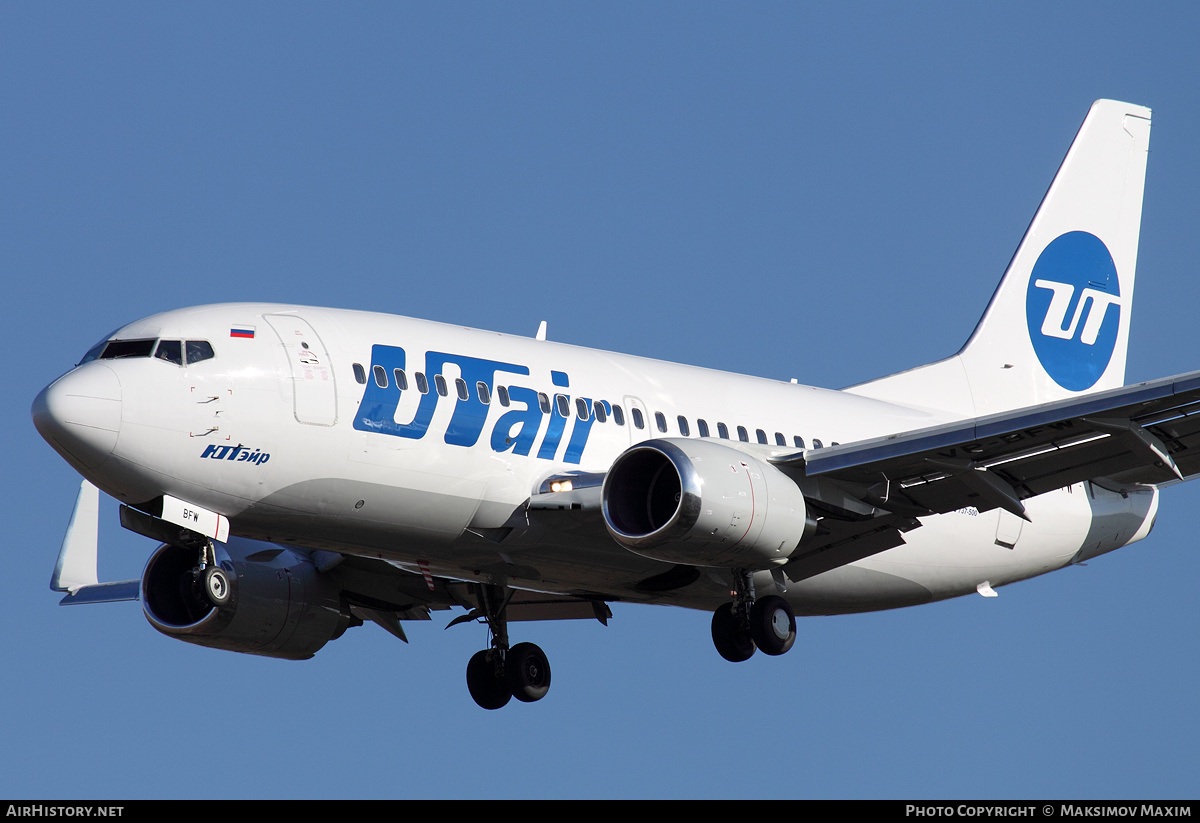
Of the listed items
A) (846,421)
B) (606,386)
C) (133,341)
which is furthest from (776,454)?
(133,341)

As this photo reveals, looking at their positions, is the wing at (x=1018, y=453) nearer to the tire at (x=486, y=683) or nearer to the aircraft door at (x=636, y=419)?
the aircraft door at (x=636, y=419)

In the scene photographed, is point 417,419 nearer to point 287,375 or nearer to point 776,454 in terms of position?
point 287,375

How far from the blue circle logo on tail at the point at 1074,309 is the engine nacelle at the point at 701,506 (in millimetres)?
13465

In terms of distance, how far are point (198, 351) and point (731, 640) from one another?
942 cm

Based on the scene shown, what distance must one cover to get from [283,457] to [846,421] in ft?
37.2

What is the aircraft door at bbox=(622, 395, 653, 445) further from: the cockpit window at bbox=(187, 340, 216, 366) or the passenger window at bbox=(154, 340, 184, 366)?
the passenger window at bbox=(154, 340, 184, 366)

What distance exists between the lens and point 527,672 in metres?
29.3

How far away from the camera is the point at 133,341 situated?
23.5m

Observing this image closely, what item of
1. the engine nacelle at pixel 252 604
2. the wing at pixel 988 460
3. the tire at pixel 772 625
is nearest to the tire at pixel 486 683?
the engine nacelle at pixel 252 604

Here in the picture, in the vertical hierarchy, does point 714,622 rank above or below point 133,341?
below

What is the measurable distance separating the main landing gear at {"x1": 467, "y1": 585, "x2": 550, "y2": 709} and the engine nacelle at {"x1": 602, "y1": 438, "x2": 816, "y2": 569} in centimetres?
534

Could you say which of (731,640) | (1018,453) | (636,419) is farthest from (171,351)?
(1018,453)

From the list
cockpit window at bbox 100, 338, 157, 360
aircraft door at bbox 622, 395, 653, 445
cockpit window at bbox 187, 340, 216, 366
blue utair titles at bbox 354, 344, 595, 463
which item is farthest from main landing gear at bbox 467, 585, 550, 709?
cockpit window at bbox 100, 338, 157, 360

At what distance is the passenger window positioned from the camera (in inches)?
914
